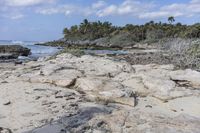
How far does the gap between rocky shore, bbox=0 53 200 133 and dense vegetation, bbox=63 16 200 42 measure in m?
79.1

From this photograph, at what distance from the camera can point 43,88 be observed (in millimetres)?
12391

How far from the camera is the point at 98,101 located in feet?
36.8

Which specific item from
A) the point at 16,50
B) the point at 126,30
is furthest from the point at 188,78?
the point at 126,30

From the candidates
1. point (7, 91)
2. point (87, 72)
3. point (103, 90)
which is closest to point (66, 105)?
point (103, 90)

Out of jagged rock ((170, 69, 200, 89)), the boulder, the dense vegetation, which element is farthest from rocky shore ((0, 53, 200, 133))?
the dense vegetation

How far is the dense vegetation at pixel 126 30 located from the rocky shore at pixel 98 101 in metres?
79.1

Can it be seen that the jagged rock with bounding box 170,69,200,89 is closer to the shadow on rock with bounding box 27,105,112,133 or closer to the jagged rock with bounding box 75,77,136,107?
the jagged rock with bounding box 75,77,136,107

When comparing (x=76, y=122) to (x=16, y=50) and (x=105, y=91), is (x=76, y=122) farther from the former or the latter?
(x=16, y=50)

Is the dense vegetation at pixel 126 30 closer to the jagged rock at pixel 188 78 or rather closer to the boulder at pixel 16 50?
the boulder at pixel 16 50

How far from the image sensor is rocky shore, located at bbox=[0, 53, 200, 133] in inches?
351

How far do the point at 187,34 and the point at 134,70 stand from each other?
6318cm

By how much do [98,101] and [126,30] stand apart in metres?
95.3

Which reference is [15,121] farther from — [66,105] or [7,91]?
[7,91]

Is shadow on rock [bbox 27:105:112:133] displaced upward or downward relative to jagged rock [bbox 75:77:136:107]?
downward
